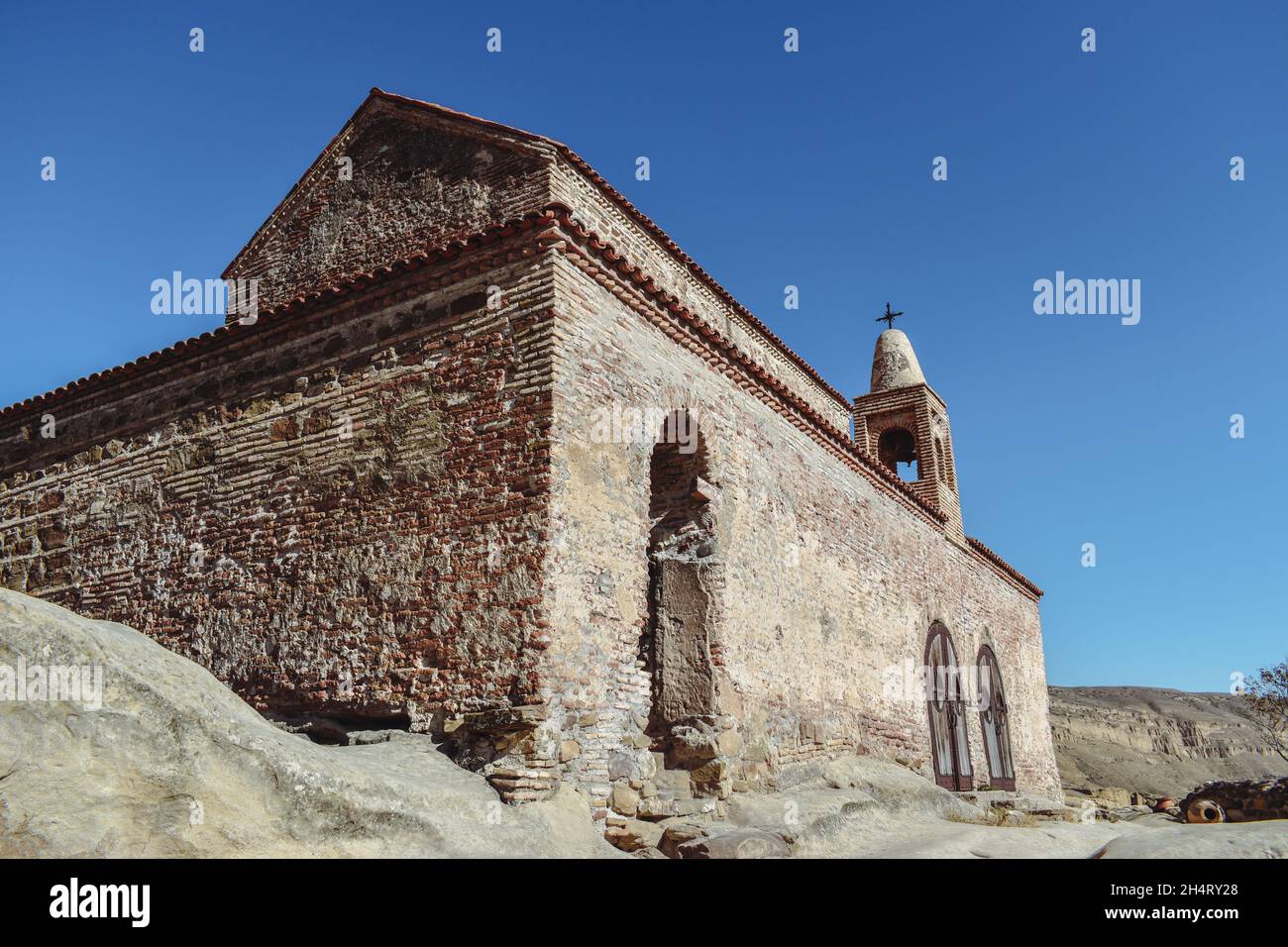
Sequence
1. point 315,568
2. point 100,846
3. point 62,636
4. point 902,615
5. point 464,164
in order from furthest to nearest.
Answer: point 902,615 → point 464,164 → point 315,568 → point 62,636 → point 100,846

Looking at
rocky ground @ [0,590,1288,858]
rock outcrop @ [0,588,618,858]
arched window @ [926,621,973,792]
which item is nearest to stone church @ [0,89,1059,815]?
rocky ground @ [0,590,1288,858]

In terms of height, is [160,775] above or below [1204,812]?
above

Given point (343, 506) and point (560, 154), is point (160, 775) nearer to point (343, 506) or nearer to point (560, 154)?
point (343, 506)

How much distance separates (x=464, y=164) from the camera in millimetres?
10391

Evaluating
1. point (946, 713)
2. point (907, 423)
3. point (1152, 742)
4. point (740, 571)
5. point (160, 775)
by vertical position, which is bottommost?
point (1152, 742)

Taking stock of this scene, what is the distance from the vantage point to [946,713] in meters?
15.1

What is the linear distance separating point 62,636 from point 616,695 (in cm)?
409

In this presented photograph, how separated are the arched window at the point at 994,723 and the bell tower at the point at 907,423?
2717 millimetres

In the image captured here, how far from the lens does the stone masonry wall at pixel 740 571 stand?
705 centimetres

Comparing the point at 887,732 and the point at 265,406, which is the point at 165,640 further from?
the point at 887,732

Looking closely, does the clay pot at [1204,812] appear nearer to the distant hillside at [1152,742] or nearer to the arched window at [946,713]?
the arched window at [946,713]

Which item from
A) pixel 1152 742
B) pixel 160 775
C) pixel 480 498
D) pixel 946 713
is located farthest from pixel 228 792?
pixel 1152 742

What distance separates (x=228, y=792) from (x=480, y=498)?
309cm
